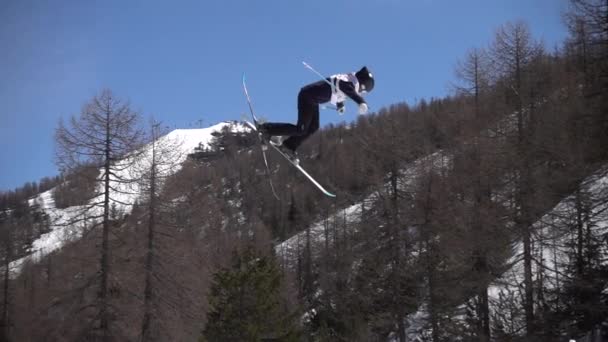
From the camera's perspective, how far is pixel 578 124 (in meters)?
15.6

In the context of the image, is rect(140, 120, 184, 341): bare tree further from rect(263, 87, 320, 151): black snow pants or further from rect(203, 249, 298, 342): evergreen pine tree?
rect(263, 87, 320, 151): black snow pants

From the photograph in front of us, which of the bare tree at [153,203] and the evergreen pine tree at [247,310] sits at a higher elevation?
the bare tree at [153,203]

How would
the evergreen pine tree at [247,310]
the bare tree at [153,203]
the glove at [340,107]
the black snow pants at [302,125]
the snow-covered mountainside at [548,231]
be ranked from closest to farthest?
the glove at [340,107] → the black snow pants at [302,125] → the evergreen pine tree at [247,310] → the snow-covered mountainside at [548,231] → the bare tree at [153,203]

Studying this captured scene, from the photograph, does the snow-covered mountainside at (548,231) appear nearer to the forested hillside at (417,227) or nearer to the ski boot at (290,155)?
the forested hillside at (417,227)

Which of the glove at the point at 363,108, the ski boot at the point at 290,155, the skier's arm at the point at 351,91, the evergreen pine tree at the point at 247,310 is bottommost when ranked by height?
the evergreen pine tree at the point at 247,310

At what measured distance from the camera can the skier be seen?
7.41 metres

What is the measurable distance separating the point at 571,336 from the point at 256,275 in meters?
9.12

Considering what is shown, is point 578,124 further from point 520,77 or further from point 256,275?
point 256,275

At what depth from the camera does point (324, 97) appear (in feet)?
25.0

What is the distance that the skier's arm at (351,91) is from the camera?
7363mm

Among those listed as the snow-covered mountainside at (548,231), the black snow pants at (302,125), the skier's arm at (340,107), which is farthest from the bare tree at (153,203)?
the skier's arm at (340,107)

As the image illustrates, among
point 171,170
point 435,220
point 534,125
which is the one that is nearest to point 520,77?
point 534,125

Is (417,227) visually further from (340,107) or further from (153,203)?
(340,107)

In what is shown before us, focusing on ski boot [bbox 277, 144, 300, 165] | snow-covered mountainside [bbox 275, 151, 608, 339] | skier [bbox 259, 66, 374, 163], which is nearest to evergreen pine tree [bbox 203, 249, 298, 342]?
snow-covered mountainside [bbox 275, 151, 608, 339]
